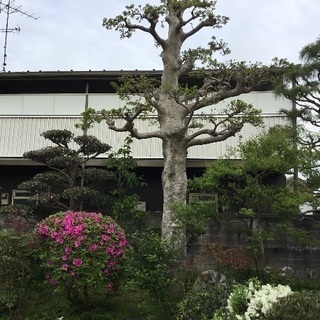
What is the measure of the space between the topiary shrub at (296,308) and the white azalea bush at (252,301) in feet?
0.45

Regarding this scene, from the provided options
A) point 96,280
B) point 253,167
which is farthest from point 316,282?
point 96,280

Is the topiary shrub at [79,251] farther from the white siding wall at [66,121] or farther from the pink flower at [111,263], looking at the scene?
the white siding wall at [66,121]

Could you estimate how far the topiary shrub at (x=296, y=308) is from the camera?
5525 mm

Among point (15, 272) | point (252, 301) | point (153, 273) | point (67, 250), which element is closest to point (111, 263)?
point (67, 250)

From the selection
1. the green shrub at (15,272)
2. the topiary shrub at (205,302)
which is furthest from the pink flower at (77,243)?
the topiary shrub at (205,302)

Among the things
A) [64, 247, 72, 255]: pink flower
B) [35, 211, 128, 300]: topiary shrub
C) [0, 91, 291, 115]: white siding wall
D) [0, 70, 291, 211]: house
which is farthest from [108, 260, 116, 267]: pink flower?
[0, 91, 291, 115]: white siding wall

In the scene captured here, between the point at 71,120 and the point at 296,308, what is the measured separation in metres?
10.7

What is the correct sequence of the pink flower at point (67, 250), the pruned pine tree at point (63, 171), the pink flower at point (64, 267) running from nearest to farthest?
1. the pink flower at point (64, 267)
2. the pink flower at point (67, 250)
3. the pruned pine tree at point (63, 171)

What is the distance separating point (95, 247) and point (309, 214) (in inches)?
212

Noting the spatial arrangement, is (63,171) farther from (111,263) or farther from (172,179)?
(111,263)

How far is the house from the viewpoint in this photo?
1482cm

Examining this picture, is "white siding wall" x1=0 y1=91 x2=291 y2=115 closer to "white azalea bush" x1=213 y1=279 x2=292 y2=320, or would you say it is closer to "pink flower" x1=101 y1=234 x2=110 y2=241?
"pink flower" x1=101 y1=234 x2=110 y2=241

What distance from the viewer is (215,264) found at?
10062 mm

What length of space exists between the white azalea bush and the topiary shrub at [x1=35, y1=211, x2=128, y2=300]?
108 inches
